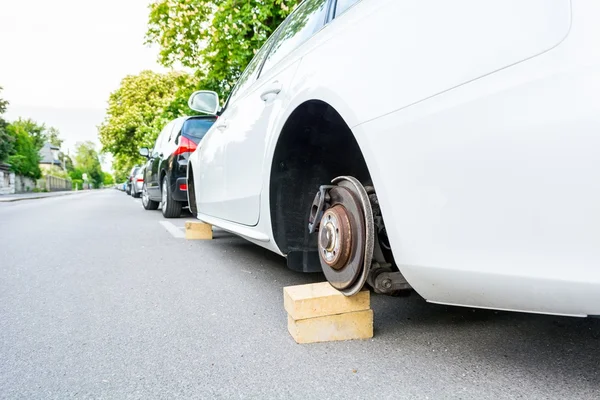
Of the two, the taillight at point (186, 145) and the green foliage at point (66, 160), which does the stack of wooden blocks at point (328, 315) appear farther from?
the green foliage at point (66, 160)

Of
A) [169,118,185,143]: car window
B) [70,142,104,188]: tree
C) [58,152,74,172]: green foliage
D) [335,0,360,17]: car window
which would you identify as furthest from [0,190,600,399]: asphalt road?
[70,142,104,188]: tree

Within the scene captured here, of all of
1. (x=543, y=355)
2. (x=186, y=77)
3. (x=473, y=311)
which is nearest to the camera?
(x=543, y=355)

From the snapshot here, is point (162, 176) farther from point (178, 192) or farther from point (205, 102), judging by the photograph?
point (205, 102)

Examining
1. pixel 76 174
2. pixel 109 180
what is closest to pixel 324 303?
pixel 76 174

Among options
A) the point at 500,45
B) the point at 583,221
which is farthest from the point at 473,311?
the point at 500,45

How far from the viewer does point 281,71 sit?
240 centimetres

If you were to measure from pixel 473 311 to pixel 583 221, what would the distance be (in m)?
Result: 1.43

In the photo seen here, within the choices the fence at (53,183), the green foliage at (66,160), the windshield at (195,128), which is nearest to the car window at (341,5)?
the windshield at (195,128)

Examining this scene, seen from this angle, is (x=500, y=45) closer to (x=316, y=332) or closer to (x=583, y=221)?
(x=583, y=221)

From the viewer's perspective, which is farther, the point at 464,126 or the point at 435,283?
the point at 435,283

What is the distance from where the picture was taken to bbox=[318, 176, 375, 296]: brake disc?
1724mm

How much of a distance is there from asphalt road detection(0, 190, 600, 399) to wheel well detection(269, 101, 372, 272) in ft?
1.26

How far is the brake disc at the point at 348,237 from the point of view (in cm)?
172

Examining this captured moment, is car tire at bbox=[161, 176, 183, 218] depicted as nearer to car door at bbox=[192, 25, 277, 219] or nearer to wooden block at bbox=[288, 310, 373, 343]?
car door at bbox=[192, 25, 277, 219]
